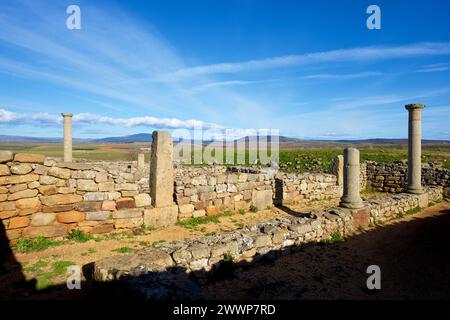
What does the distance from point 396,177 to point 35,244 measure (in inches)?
736

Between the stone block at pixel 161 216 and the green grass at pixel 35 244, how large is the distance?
256cm

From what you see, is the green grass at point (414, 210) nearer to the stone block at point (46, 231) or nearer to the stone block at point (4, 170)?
the stone block at point (46, 231)

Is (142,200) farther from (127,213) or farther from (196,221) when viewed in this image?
(196,221)

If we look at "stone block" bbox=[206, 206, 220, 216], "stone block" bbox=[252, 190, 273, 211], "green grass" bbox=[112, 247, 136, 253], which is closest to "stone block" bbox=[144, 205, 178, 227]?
"stone block" bbox=[206, 206, 220, 216]

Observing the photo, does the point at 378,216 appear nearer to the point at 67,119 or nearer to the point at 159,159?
the point at 159,159

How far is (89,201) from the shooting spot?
8.59 meters

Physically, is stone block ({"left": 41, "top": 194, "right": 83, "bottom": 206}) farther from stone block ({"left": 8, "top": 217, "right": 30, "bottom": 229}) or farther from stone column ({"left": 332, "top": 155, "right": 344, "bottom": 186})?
stone column ({"left": 332, "top": 155, "right": 344, "bottom": 186})

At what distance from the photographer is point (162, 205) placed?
32.7 feet

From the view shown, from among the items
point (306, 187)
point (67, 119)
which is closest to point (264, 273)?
point (306, 187)

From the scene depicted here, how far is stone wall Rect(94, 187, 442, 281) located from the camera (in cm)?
510

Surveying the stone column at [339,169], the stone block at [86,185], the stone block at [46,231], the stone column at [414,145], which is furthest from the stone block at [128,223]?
the stone column at [414,145]

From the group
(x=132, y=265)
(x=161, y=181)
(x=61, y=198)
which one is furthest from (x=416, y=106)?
(x=61, y=198)

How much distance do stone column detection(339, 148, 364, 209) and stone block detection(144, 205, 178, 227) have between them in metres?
5.99
